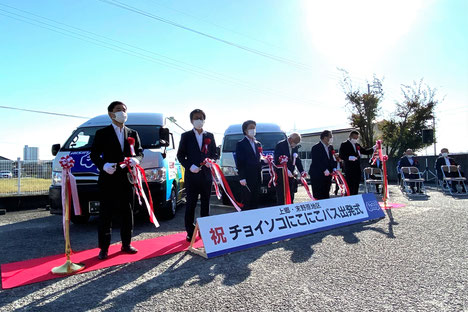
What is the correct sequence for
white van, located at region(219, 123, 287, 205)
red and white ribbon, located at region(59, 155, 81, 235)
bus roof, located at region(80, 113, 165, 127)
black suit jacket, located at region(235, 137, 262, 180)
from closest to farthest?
red and white ribbon, located at region(59, 155, 81, 235) < black suit jacket, located at region(235, 137, 262, 180) < bus roof, located at region(80, 113, 165, 127) < white van, located at region(219, 123, 287, 205)

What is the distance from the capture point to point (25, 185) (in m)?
9.26

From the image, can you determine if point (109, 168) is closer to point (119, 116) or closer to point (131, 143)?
point (131, 143)

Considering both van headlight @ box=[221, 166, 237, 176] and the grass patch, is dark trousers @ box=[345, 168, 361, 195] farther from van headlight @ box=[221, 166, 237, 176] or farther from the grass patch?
the grass patch

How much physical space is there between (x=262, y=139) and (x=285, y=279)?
5.56m

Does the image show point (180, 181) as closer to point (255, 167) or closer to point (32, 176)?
point (255, 167)

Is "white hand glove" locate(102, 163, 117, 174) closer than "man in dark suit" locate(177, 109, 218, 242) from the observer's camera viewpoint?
Yes

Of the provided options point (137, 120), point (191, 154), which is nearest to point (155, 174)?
point (191, 154)

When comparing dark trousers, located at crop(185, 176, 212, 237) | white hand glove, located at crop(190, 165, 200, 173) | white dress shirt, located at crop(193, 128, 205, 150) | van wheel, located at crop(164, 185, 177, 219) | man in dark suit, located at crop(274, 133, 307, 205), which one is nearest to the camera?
white hand glove, located at crop(190, 165, 200, 173)

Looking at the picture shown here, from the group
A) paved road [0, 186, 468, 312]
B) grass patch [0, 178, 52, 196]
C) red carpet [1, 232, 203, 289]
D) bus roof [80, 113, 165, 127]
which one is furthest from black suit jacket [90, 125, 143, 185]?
grass patch [0, 178, 52, 196]

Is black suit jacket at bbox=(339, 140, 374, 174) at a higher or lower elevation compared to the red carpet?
higher

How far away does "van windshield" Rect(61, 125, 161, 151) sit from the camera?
19.1 feet

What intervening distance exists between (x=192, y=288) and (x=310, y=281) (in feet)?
3.58

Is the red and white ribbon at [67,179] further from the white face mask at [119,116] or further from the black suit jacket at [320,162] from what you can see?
the black suit jacket at [320,162]

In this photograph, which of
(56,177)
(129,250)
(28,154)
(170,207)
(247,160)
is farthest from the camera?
(28,154)
